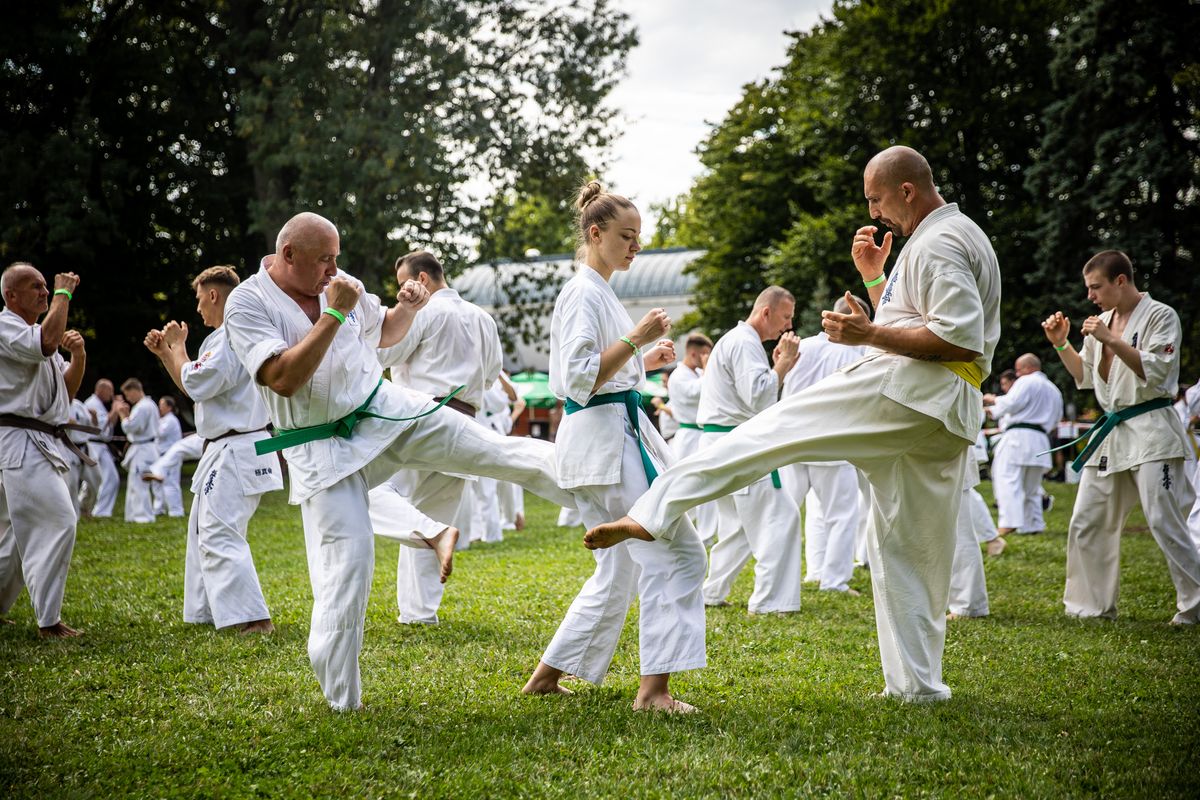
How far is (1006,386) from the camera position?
19250 millimetres

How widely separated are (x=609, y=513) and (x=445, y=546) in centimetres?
106

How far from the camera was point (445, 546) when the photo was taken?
5.66m

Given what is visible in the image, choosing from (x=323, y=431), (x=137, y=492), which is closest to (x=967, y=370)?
(x=323, y=431)

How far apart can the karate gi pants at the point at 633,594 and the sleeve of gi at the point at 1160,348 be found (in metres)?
4.37

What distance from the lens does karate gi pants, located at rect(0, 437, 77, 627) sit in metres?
7.34

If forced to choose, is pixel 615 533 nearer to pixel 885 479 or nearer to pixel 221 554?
pixel 885 479

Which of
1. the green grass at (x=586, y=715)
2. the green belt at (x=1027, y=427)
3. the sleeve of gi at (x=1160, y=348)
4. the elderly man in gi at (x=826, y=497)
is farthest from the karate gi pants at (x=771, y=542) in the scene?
the green belt at (x=1027, y=427)

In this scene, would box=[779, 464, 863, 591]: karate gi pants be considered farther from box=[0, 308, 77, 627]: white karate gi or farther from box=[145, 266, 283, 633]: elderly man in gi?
box=[0, 308, 77, 627]: white karate gi

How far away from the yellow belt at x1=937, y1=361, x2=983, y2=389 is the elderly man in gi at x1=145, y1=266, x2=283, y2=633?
5061 millimetres

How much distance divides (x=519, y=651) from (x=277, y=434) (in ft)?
7.84

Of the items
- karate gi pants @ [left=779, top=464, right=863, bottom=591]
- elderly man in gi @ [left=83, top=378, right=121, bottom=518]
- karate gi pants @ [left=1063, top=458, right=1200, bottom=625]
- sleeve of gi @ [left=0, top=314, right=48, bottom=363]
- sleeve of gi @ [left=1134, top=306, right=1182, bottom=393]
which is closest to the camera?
sleeve of gi @ [left=0, top=314, right=48, bottom=363]

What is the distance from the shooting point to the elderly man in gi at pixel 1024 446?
14859mm

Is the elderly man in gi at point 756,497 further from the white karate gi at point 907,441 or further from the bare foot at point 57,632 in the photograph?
the bare foot at point 57,632

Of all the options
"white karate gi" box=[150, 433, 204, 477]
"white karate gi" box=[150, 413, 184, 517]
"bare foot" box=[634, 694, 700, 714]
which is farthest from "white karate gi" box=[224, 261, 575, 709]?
"white karate gi" box=[150, 413, 184, 517]
